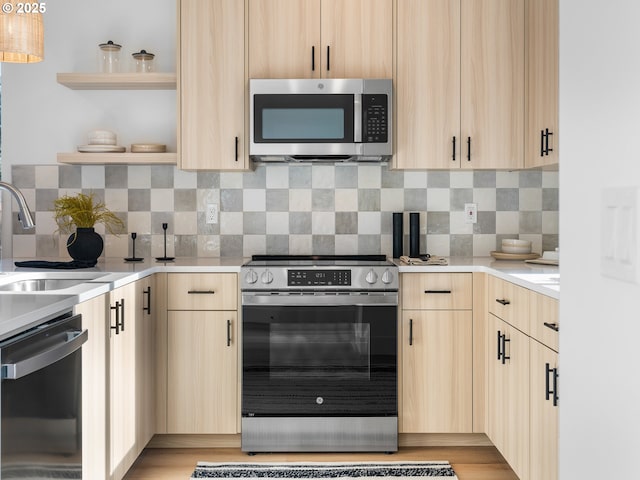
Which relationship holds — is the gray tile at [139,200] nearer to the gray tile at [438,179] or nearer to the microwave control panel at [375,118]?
the microwave control panel at [375,118]

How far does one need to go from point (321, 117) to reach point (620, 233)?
252 cm

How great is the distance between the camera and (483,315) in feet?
9.95

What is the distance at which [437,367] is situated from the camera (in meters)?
3.05

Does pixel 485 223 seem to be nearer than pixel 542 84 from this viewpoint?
No

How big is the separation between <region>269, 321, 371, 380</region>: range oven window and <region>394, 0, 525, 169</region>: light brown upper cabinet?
958 millimetres

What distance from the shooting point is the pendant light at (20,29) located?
7.79 ft

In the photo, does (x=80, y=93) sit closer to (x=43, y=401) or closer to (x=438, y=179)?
(x=438, y=179)

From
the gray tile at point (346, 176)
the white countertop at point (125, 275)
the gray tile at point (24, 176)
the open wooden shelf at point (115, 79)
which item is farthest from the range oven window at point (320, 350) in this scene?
the gray tile at point (24, 176)

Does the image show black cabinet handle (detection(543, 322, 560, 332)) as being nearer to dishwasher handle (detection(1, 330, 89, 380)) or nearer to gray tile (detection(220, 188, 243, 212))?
dishwasher handle (detection(1, 330, 89, 380))

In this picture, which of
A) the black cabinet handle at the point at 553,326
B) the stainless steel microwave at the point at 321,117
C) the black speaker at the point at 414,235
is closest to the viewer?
the black cabinet handle at the point at 553,326

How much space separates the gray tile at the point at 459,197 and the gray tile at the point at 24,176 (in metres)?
2.39

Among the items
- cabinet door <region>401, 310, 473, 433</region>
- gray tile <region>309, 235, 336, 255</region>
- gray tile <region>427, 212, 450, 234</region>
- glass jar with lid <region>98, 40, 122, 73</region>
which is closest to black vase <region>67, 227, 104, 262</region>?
glass jar with lid <region>98, 40, 122, 73</region>

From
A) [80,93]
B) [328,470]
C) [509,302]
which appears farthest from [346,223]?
[80,93]

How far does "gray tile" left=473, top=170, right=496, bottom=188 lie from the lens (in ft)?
11.7
